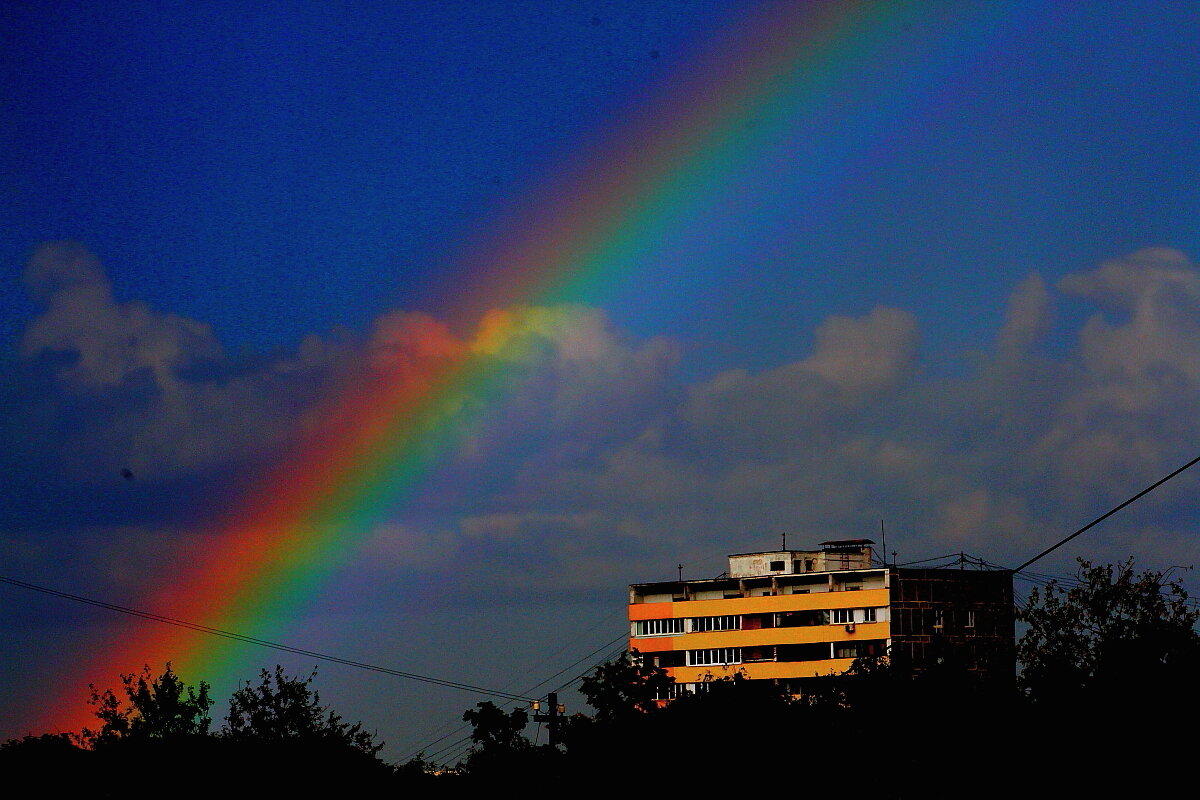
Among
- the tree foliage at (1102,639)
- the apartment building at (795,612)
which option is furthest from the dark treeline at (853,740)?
the apartment building at (795,612)

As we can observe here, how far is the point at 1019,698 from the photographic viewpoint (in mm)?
34719

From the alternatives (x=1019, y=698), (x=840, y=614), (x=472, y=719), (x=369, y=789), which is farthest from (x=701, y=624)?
(x=1019, y=698)

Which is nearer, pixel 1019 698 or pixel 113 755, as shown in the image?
pixel 1019 698

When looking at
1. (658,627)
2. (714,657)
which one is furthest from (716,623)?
(658,627)

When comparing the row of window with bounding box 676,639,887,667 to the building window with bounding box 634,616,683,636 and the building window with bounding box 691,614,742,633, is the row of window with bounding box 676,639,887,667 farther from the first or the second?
the building window with bounding box 634,616,683,636

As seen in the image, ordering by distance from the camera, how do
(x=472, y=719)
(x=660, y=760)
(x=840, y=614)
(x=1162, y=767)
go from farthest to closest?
1. (x=840, y=614)
2. (x=472, y=719)
3. (x=660, y=760)
4. (x=1162, y=767)

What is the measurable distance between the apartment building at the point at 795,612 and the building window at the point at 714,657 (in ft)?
0.32

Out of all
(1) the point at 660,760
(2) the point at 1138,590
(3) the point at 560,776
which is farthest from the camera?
(3) the point at 560,776

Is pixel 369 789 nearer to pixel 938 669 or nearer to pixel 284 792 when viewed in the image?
pixel 284 792

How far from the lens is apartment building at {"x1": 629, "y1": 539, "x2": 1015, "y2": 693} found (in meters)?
130

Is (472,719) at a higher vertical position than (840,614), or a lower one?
lower

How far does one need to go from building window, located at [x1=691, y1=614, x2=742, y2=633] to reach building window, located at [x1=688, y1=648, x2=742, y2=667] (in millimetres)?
2054

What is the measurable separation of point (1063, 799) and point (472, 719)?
3830 cm

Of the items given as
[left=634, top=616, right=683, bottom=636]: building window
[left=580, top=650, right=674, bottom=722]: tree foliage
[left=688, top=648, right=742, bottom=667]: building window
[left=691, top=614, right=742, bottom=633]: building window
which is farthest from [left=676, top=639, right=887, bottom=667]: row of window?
[left=580, top=650, right=674, bottom=722]: tree foliage
